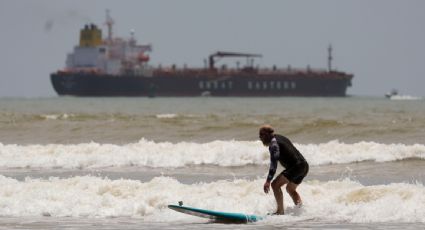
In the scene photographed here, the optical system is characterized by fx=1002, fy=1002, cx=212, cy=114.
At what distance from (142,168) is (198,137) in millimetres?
10230

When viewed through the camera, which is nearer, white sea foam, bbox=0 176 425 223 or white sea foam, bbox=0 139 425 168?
white sea foam, bbox=0 176 425 223

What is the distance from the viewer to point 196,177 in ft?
65.5

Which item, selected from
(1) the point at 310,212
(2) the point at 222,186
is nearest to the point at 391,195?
(1) the point at 310,212

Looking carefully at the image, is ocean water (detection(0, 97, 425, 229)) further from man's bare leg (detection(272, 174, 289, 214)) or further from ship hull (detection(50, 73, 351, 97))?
ship hull (detection(50, 73, 351, 97))

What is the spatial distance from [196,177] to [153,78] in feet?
393

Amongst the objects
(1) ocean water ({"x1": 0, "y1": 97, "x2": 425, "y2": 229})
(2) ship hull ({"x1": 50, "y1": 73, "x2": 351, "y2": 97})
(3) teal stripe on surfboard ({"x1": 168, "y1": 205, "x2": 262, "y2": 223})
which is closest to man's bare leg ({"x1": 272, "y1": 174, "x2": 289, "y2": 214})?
Answer: (1) ocean water ({"x1": 0, "y1": 97, "x2": 425, "y2": 229})

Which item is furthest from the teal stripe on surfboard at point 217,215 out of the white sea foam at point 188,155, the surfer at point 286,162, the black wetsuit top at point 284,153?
the white sea foam at point 188,155

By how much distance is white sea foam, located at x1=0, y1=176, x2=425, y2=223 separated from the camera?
13.4 metres

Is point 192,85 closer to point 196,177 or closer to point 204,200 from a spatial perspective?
point 196,177

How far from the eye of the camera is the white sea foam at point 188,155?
76.5 ft

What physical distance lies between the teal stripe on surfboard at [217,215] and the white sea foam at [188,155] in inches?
377

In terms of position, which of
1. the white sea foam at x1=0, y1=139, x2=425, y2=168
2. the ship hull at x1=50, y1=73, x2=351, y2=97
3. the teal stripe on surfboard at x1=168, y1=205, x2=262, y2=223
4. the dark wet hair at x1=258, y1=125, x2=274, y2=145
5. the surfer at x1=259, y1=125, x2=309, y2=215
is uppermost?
the ship hull at x1=50, y1=73, x2=351, y2=97

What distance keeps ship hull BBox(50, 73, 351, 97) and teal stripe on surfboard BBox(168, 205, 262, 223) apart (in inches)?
4883

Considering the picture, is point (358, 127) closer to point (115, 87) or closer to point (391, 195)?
point (391, 195)
